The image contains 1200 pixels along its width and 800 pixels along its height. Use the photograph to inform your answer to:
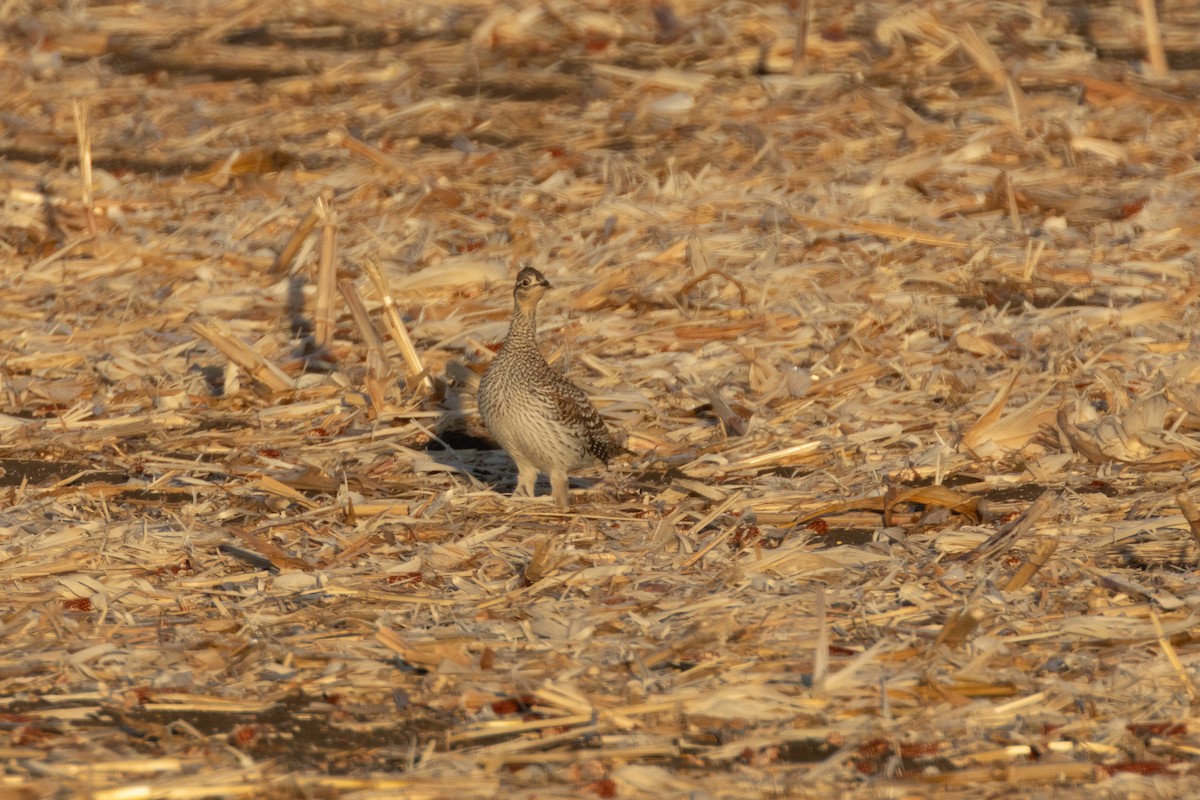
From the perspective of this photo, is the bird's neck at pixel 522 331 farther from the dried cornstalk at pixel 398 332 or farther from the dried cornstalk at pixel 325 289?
the dried cornstalk at pixel 325 289

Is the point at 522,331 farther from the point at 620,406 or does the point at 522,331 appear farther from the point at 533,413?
the point at 620,406

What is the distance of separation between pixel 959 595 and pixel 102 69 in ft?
44.1

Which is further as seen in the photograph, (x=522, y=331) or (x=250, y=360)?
(x=250, y=360)

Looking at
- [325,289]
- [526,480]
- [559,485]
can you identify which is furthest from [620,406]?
[325,289]

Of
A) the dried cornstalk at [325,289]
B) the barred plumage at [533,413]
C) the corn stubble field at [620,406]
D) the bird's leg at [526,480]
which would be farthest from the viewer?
the dried cornstalk at [325,289]

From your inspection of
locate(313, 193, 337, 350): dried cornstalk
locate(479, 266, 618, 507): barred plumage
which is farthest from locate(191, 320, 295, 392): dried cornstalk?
locate(479, 266, 618, 507): barred plumage

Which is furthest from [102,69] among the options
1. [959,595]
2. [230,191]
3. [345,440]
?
[959,595]

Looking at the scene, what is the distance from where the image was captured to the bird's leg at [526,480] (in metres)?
9.26

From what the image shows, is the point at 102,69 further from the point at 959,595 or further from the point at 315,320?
the point at 959,595

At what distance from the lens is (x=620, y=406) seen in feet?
33.4

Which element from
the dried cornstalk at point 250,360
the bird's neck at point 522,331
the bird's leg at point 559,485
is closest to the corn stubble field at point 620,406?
the dried cornstalk at point 250,360

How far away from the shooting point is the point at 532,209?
1362 cm

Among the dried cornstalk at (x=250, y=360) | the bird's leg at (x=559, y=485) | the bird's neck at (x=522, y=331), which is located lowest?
the bird's leg at (x=559, y=485)

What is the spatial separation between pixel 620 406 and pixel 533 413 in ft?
4.49
